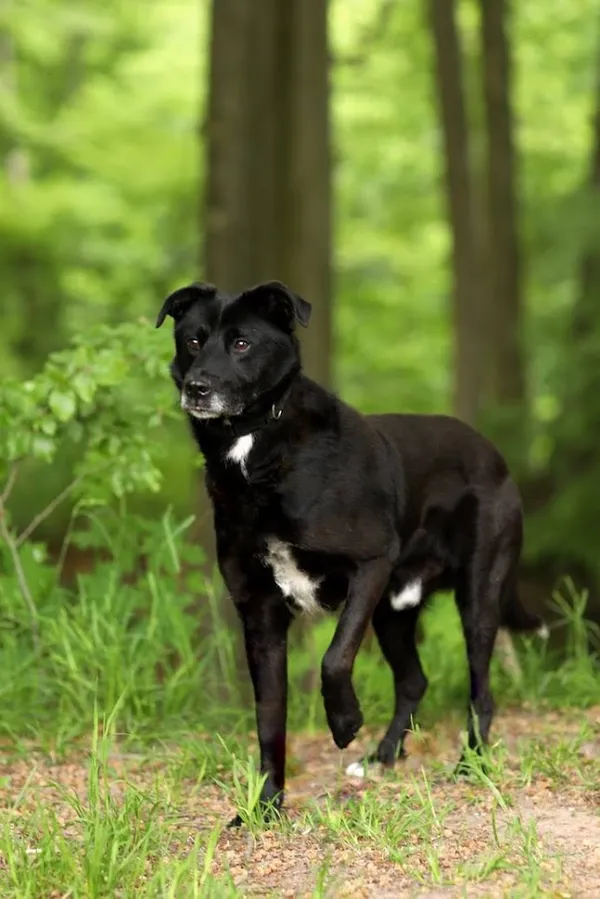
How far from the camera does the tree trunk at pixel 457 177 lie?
603 inches

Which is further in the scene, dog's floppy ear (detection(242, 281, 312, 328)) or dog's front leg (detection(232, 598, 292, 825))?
dog's front leg (detection(232, 598, 292, 825))

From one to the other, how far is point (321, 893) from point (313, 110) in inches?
333

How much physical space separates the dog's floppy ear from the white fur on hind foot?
1286 mm

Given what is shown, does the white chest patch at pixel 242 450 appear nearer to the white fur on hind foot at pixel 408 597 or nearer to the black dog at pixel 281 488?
the black dog at pixel 281 488

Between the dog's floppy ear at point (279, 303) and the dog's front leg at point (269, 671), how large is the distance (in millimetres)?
1030

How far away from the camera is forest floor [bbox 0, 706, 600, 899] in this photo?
3.62m

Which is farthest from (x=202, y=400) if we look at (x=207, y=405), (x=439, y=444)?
(x=439, y=444)

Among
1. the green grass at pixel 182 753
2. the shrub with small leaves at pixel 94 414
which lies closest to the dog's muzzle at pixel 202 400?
the green grass at pixel 182 753

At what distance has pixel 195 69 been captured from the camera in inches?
830

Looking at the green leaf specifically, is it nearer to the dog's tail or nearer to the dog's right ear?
the dog's right ear

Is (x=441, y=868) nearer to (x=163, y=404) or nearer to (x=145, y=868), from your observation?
(x=145, y=868)

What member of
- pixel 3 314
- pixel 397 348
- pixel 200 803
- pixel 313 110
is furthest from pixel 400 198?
pixel 200 803

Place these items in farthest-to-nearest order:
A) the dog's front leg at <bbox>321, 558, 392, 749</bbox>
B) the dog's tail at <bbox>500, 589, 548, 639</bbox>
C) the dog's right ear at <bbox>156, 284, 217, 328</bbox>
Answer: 1. the dog's tail at <bbox>500, 589, 548, 639</bbox>
2. the dog's right ear at <bbox>156, 284, 217, 328</bbox>
3. the dog's front leg at <bbox>321, 558, 392, 749</bbox>

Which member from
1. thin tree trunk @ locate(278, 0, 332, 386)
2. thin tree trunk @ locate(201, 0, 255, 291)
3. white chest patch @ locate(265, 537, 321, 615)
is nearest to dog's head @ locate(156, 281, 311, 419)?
white chest patch @ locate(265, 537, 321, 615)
